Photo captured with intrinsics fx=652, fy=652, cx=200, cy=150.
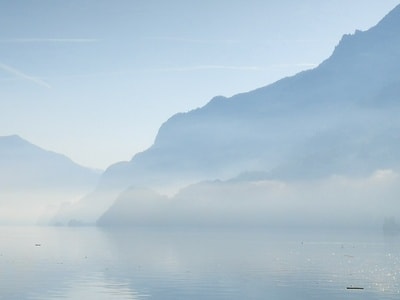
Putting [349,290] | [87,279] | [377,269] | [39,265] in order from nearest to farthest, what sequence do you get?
[349,290]
[87,279]
[377,269]
[39,265]

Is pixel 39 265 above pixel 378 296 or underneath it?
above

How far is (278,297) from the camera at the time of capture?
112 metres

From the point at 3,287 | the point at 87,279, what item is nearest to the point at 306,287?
the point at 87,279

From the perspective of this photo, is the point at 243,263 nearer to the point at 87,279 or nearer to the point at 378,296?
the point at 87,279

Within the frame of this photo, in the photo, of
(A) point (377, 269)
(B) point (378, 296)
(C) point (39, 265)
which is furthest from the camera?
(C) point (39, 265)

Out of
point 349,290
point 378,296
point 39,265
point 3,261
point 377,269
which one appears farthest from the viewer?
point 3,261

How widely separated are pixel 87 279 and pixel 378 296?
2387 inches

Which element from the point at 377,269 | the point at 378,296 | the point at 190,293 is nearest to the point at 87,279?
the point at 190,293

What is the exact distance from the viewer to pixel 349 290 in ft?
→ 398

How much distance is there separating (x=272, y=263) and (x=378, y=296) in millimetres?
78226

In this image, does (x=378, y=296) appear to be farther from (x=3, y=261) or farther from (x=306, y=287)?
(x=3, y=261)

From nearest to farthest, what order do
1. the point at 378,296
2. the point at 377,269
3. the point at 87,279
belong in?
the point at 378,296
the point at 87,279
the point at 377,269

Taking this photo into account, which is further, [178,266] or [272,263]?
[272,263]

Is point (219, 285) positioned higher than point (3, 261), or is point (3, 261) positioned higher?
point (3, 261)
